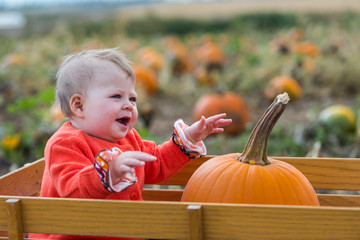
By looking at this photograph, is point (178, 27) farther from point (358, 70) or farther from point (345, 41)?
point (358, 70)

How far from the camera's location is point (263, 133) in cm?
183

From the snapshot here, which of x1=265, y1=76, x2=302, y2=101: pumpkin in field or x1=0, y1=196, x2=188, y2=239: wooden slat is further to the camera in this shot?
x1=265, y1=76, x2=302, y2=101: pumpkin in field

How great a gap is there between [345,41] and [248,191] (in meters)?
6.37

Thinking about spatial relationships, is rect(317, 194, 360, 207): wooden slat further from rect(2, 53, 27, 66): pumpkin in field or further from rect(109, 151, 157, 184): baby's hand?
rect(2, 53, 27, 66): pumpkin in field

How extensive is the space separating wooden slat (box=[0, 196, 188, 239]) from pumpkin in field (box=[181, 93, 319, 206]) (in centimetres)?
33

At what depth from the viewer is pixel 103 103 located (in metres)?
1.88

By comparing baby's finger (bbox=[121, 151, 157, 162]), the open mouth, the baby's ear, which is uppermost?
the baby's ear

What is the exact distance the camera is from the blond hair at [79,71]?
1905mm

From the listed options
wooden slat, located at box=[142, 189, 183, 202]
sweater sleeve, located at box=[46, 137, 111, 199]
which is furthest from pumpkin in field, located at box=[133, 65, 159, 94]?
sweater sleeve, located at box=[46, 137, 111, 199]

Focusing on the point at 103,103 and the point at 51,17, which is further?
the point at 51,17

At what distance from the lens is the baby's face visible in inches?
74.5

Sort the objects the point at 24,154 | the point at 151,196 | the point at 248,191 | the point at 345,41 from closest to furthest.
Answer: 1. the point at 248,191
2. the point at 151,196
3. the point at 24,154
4. the point at 345,41

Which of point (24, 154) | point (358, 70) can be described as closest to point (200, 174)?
point (24, 154)

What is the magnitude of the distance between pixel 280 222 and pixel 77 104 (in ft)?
2.96
